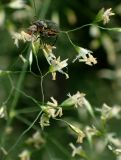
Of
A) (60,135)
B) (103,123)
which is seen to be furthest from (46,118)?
(60,135)

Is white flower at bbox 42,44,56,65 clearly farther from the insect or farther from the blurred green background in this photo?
the blurred green background

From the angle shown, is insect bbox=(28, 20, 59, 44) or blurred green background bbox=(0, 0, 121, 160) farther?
blurred green background bbox=(0, 0, 121, 160)

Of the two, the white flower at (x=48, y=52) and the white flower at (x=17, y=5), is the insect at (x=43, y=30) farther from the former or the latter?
the white flower at (x=17, y=5)

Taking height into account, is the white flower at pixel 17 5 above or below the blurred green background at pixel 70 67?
above

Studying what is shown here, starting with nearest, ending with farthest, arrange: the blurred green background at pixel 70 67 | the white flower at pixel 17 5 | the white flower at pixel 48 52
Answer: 1. the white flower at pixel 48 52
2. the white flower at pixel 17 5
3. the blurred green background at pixel 70 67

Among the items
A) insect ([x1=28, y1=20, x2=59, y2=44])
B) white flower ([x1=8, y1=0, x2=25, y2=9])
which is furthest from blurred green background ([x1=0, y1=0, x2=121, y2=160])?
insect ([x1=28, y1=20, x2=59, y2=44])

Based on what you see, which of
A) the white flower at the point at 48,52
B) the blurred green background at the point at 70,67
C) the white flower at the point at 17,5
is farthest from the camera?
the blurred green background at the point at 70,67

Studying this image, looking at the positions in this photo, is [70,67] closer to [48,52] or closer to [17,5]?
[17,5]

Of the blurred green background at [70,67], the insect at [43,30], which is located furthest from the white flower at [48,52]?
the blurred green background at [70,67]

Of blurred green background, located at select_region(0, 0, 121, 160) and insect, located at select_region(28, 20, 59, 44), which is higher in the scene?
insect, located at select_region(28, 20, 59, 44)

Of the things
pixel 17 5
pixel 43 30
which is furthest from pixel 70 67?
pixel 43 30

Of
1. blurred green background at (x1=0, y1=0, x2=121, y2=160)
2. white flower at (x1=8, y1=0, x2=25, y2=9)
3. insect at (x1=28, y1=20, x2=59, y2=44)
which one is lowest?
blurred green background at (x1=0, y1=0, x2=121, y2=160)

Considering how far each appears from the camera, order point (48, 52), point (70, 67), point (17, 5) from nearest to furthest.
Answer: point (48, 52) < point (17, 5) < point (70, 67)
